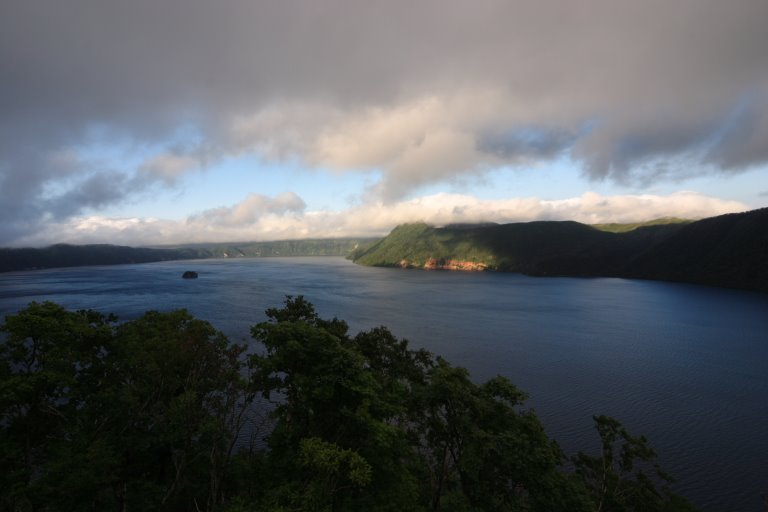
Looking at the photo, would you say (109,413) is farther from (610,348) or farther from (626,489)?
(610,348)

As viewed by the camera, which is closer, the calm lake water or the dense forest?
the dense forest

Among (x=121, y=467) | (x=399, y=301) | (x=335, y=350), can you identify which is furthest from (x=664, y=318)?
(x=121, y=467)

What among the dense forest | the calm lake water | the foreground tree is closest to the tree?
the dense forest

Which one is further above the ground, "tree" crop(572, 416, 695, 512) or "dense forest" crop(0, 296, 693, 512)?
"dense forest" crop(0, 296, 693, 512)

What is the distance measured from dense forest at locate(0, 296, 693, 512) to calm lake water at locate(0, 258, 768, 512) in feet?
75.4

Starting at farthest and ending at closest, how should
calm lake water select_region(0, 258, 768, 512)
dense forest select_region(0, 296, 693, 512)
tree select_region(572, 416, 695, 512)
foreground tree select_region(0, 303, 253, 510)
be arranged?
calm lake water select_region(0, 258, 768, 512)
tree select_region(572, 416, 695, 512)
foreground tree select_region(0, 303, 253, 510)
dense forest select_region(0, 296, 693, 512)

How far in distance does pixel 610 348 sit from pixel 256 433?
86205 millimetres

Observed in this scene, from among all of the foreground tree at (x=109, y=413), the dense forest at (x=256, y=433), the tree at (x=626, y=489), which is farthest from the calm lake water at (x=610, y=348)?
the foreground tree at (x=109, y=413)

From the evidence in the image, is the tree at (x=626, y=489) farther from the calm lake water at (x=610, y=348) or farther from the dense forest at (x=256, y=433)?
the calm lake water at (x=610, y=348)

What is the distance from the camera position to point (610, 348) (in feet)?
280

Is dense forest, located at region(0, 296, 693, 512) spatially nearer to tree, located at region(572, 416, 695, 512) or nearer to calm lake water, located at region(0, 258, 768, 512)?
tree, located at region(572, 416, 695, 512)

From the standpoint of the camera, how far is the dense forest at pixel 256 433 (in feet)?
63.3

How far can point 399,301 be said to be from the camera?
154 m

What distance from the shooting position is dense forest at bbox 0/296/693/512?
19281 millimetres
